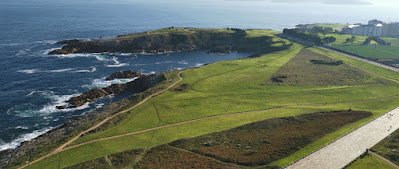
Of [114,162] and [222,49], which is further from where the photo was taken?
[222,49]

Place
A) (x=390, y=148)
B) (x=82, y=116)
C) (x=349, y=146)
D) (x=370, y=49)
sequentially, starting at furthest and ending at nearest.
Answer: (x=370, y=49), (x=82, y=116), (x=349, y=146), (x=390, y=148)

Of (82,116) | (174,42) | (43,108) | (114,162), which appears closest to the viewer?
(114,162)

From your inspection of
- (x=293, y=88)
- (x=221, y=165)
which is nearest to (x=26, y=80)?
(x=221, y=165)

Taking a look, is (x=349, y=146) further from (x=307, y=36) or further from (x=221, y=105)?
(x=307, y=36)

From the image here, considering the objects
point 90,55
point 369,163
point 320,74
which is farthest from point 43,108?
point 320,74

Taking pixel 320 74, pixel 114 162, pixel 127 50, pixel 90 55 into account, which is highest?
pixel 127 50

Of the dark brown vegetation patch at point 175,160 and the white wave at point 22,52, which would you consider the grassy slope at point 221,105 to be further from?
the white wave at point 22,52
